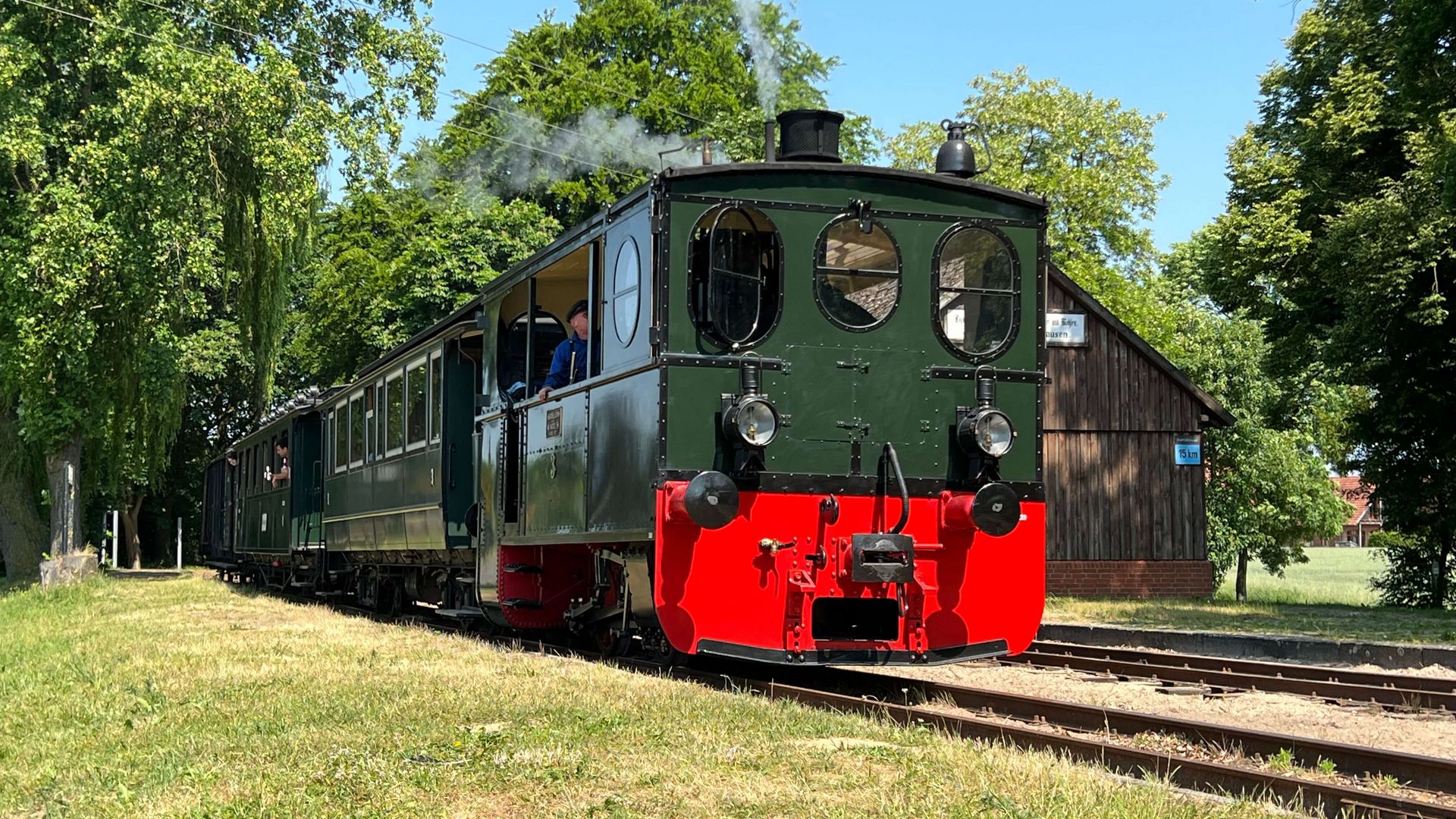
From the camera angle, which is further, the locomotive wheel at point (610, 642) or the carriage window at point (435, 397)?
the carriage window at point (435, 397)

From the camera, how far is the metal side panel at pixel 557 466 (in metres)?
10.6

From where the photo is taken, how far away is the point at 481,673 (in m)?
9.76

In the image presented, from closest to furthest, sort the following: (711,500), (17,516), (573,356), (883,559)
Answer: (711,500) < (883,559) < (573,356) < (17,516)

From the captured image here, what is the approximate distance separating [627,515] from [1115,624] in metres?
8.51

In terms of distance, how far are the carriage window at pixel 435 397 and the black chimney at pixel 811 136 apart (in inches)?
207

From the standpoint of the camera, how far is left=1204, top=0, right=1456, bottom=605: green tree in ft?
67.0

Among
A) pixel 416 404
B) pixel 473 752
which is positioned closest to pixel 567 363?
pixel 416 404

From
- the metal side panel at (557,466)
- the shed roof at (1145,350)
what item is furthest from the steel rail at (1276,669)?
the shed roof at (1145,350)

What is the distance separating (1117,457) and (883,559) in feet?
54.3

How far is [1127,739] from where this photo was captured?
7844 mm

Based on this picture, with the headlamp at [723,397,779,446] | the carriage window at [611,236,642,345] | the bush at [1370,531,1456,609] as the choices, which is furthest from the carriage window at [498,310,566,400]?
the bush at [1370,531,1456,609]

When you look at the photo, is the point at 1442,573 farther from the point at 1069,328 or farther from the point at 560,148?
the point at 560,148

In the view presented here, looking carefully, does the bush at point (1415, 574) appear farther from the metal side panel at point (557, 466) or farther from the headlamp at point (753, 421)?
the headlamp at point (753, 421)

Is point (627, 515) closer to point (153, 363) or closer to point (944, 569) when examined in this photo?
point (944, 569)
